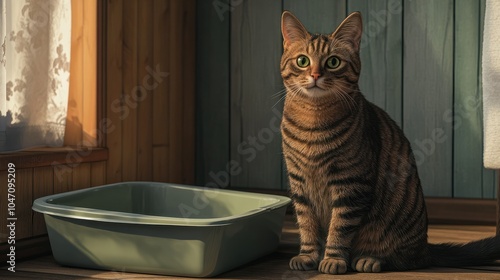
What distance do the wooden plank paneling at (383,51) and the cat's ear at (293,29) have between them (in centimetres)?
80

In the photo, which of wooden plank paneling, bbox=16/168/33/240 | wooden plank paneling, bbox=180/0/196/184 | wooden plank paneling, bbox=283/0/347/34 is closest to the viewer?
wooden plank paneling, bbox=16/168/33/240

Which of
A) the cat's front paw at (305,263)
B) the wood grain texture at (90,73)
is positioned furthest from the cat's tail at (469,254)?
the wood grain texture at (90,73)

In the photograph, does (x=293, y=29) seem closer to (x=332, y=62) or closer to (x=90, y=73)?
(x=332, y=62)

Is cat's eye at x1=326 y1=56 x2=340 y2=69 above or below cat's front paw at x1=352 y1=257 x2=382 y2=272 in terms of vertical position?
above

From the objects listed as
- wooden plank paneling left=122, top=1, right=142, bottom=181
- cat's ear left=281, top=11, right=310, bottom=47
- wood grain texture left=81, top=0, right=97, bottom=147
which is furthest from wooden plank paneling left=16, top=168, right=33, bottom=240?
cat's ear left=281, top=11, right=310, bottom=47

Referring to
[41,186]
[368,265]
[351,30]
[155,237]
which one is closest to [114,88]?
[41,186]

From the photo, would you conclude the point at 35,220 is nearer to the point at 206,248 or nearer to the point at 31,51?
the point at 31,51

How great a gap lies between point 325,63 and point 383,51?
857 mm

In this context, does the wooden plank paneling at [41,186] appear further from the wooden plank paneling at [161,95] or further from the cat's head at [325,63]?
the cat's head at [325,63]

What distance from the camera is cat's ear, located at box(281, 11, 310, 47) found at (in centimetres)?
172

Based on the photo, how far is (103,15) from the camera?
2.21m

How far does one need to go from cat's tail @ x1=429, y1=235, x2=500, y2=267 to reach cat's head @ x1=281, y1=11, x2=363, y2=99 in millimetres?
459

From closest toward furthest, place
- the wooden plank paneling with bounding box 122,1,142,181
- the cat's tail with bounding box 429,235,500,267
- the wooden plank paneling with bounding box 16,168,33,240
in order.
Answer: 1. the cat's tail with bounding box 429,235,500,267
2. the wooden plank paneling with bounding box 16,168,33,240
3. the wooden plank paneling with bounding box 122,1,142,181

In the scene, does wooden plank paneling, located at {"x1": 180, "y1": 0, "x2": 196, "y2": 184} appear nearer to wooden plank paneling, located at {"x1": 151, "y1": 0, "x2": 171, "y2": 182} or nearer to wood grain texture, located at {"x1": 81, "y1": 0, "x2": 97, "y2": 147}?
wooden plank paneling, located at {"x1": 151, "y1": 0, "x2": 171, "y2": 182}
